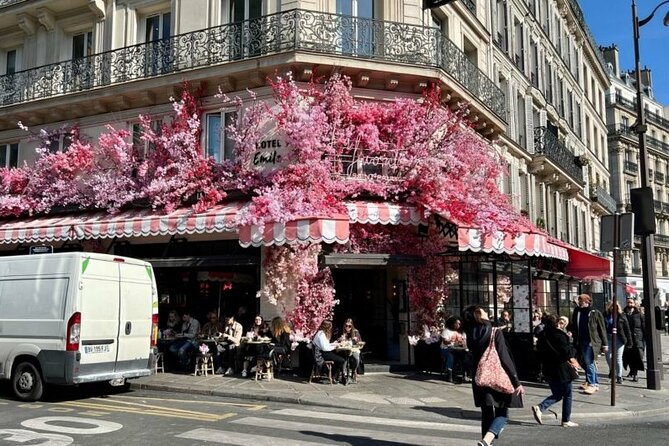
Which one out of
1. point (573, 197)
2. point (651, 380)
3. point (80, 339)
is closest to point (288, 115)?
point (80, 339)

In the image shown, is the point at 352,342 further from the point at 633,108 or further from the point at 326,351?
the point at 633,108

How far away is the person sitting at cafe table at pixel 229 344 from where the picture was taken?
12.3 metres

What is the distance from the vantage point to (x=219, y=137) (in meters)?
14.7

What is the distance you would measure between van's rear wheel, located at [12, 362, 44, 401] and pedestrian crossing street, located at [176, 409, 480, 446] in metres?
3.37

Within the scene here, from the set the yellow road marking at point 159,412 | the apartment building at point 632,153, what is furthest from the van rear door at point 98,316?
the apartment building at point 632,153

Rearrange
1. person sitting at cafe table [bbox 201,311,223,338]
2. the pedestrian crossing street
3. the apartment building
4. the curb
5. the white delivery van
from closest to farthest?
1. the pedestrian crossing street
2. the curb
3. the white delivery van
4. person sitting at cafe table [bbox 201,311,223,338]
5. the apartment building

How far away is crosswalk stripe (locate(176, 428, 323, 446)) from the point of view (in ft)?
21.7

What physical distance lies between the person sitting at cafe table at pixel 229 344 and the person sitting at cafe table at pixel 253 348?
0.65 feet

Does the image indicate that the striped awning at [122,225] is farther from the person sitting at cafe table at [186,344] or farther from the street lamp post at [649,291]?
the street lamp post at [649,291]

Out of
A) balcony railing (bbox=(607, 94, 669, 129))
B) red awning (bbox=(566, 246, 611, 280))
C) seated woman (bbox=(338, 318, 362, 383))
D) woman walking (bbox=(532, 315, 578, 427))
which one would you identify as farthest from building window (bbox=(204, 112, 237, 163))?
balcony railing (bbox=(607, 94, 669, 129))

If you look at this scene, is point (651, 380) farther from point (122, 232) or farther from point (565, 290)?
point (122, 232)

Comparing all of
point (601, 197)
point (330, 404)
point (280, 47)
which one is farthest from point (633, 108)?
point (330, 404)

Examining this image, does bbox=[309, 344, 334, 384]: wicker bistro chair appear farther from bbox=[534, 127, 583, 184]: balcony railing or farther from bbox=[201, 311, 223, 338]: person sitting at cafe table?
bbox=[534, 127, 583, 184]: balcony railing

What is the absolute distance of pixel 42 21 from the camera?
17531 mm
